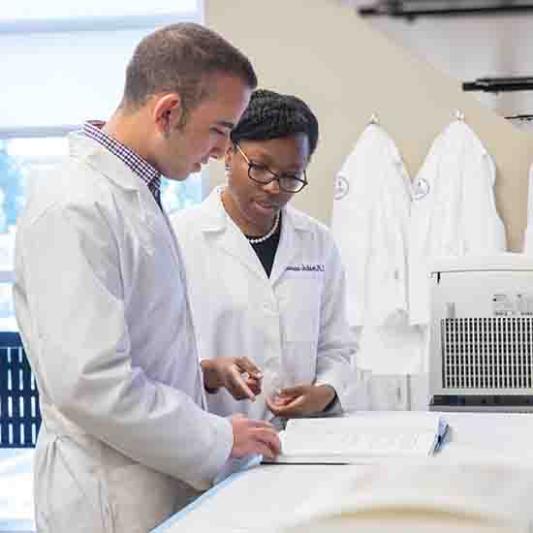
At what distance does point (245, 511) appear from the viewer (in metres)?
1.09

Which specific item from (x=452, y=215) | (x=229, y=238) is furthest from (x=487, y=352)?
(x=452, y=215)

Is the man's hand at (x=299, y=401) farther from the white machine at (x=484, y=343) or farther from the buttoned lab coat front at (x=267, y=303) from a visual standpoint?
the white machine at (x=484, y=343)

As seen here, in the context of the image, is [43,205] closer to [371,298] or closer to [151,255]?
[151,255]

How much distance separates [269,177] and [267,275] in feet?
0.65

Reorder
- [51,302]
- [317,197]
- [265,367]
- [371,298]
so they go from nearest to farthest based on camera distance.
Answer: [51,302] < [265,367] < [371,298] < [317,197]

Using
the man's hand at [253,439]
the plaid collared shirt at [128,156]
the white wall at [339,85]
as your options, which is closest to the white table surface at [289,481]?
the man's hand at [253,439]

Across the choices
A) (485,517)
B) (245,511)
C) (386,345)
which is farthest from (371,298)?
(485,517)

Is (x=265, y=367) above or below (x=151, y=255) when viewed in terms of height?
below

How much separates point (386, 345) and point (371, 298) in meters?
0.16

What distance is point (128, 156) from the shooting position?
1.40 metres

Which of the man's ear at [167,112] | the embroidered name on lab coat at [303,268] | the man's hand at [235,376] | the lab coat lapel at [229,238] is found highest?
the man's ear at [167,112]

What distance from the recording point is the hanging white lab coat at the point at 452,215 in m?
3.20

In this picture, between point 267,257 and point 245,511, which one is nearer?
point 245,511

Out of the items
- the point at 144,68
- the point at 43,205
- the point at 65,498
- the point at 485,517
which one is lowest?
the point at 65,498
